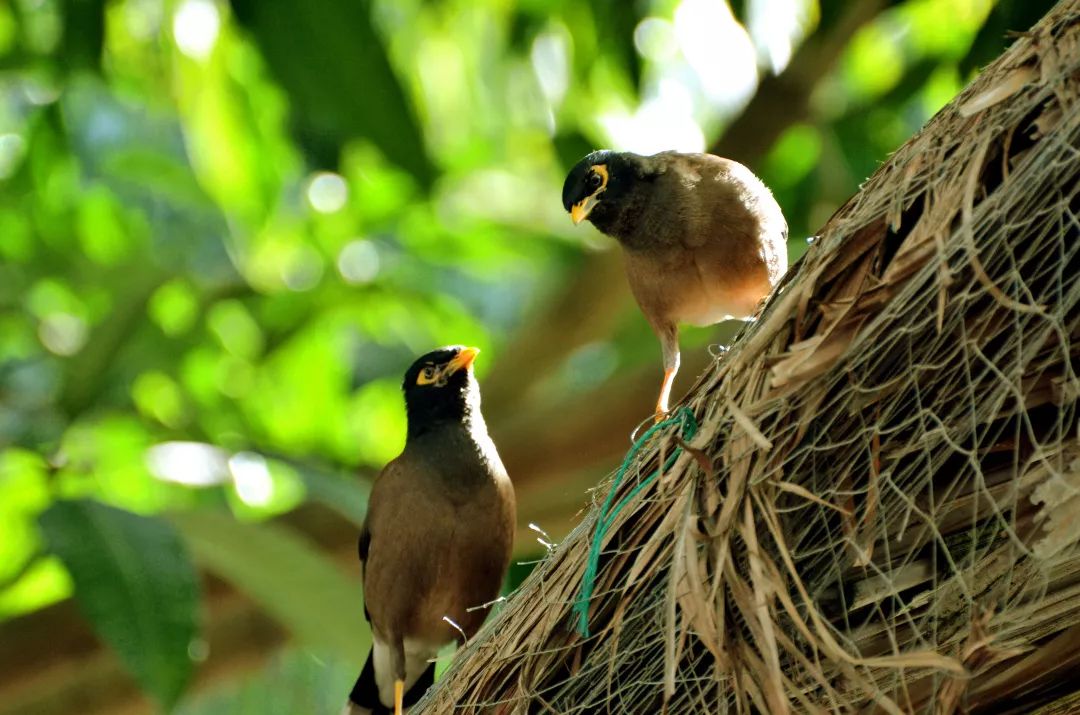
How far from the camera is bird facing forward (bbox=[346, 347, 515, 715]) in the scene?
369cm

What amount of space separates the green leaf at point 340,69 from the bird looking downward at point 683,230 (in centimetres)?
49

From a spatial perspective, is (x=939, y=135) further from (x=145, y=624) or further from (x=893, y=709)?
(x=145, y=624)

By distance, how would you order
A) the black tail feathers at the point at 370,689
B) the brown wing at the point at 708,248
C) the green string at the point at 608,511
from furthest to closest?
the black tail feathers at the point at 370,689
the brown wing at the point at 708,248
the green string at the point at 608,511

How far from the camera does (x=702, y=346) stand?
489 centimetres

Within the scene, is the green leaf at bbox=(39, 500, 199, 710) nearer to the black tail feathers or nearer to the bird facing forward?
the bird facing forward

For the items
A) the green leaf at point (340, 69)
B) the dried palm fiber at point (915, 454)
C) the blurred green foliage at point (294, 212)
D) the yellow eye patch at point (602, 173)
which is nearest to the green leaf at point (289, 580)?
the blurred green foliage at point (294, 212)

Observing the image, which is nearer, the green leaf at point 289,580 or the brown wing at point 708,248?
the brown wing at point 708,248

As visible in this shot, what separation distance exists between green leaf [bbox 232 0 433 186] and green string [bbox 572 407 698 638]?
1.42 m

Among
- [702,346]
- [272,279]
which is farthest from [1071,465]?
[272,279]

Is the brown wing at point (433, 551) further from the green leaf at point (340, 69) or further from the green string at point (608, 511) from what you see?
the green string at point (608, 511)

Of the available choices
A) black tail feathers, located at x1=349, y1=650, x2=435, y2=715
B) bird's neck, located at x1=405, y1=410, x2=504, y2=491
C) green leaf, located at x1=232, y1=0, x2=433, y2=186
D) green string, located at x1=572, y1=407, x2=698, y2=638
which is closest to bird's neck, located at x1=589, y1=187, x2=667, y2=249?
green leaf, located at x1=232, y1=0, x2=433, y2=186

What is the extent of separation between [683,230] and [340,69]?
3.36 ft

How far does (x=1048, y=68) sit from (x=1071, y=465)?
552mm

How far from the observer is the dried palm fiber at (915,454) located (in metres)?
1.98
